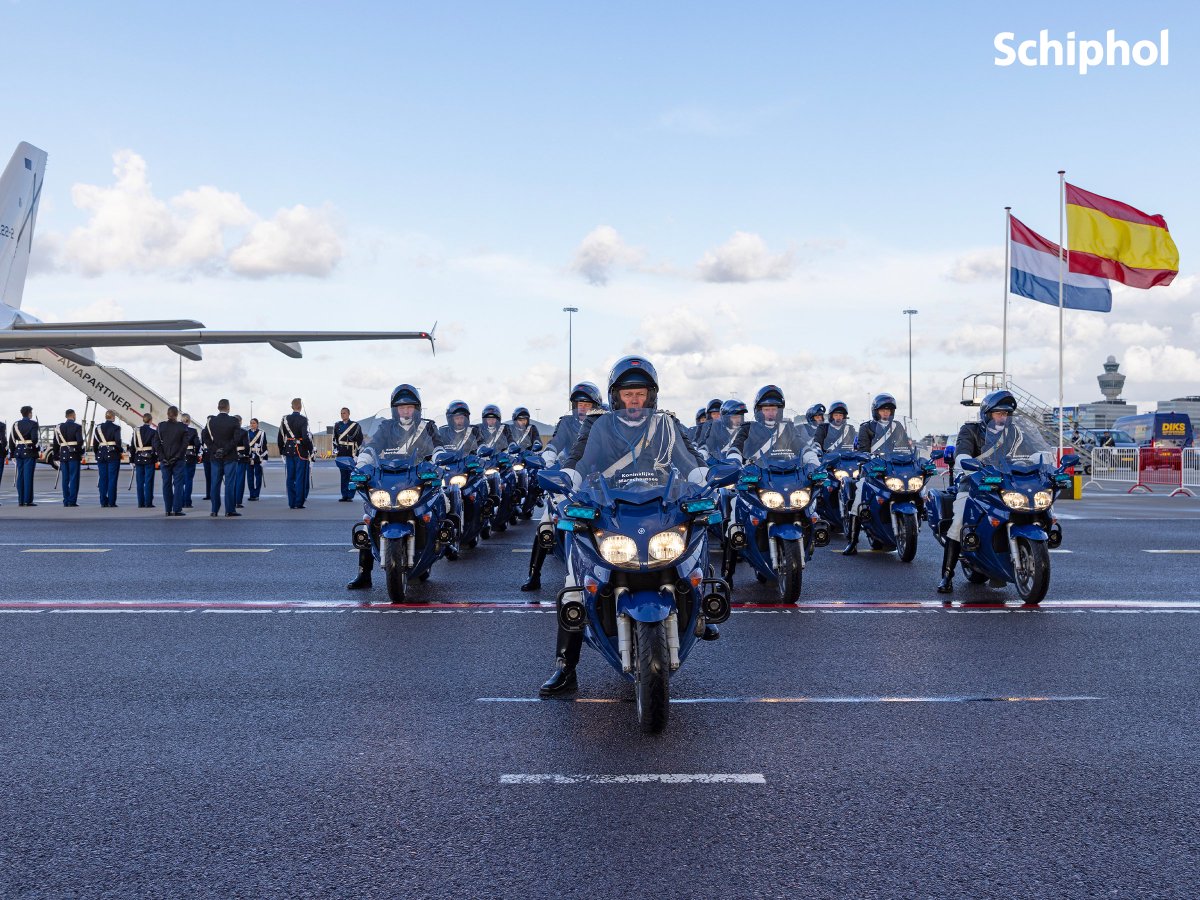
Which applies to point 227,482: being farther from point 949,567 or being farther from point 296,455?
point 949,567

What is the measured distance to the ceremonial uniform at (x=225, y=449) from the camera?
21.2 metres

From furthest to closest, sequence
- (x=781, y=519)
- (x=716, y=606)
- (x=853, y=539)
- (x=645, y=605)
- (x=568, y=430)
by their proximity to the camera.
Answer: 1. (x=853, y=539)
2. (x=568, y=430)
3. (x=781, y=519)
4. (x=716, y=606)
5. (x=645, y=605)

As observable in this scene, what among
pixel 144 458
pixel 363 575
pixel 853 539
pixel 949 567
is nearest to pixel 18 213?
pixel 144 458

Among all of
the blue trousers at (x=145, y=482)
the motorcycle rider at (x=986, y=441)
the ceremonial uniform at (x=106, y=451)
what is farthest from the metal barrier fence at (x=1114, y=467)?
the ceremonial uniform at (x=106, y=451)

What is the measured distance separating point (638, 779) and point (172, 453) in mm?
18540

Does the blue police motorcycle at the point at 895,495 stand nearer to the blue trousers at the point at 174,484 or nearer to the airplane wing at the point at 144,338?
the blue trousers at the point at 174,484

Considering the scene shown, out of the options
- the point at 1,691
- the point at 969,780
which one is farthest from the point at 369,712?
the point at 969,780

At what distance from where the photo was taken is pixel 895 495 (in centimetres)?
1366

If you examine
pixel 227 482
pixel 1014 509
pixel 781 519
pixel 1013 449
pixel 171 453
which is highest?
pixel 1013 449

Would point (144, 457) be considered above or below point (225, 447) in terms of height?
below

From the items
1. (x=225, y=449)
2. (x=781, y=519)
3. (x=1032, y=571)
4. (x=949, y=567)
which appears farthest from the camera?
(x=225, y=449)

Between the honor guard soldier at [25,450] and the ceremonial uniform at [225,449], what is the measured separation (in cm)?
487

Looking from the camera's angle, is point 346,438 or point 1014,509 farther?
point 346,438

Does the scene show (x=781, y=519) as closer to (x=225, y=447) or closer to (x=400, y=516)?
(x=400, y=516)
